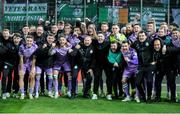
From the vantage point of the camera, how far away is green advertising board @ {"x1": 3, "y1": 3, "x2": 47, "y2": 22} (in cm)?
2356

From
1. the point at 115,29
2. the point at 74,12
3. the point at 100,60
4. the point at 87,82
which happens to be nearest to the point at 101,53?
the point at 100,60

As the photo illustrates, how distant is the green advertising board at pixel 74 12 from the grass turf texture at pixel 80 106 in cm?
938

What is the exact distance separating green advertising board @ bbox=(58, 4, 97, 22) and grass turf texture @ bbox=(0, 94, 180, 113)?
9.38 m

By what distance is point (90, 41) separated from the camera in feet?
48.6

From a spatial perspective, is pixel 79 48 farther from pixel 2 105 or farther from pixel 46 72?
pixel 2 105

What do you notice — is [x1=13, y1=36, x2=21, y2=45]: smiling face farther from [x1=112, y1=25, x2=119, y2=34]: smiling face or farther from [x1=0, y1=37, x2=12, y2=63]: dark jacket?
[x1=112, y1=25, x2=119, y2=34]: smiling face

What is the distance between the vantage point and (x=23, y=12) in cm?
2373

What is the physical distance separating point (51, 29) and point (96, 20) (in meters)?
8.18

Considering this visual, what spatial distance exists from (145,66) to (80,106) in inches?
80.4

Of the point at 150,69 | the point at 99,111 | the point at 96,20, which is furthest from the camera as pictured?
the point at 96,20

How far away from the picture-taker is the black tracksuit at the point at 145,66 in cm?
1420

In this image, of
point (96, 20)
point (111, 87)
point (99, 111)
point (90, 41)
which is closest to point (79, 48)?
point (90, 41)

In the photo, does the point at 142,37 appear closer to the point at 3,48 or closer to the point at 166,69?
the point at 166,69

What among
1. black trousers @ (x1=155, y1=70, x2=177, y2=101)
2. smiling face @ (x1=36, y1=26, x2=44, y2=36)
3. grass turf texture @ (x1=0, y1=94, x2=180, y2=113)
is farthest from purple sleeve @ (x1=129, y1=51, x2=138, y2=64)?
smiling face @ (x1=36, y1=26, x2=44, y2=36)
